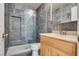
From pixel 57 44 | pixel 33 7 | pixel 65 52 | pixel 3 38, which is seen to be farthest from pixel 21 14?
pixel 65 52

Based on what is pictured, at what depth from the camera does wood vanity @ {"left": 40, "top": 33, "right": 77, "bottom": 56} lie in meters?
1.50

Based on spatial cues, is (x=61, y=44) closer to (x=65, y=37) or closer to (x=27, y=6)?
(x=65, y=37)

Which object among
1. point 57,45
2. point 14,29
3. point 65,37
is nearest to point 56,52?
point 57,45

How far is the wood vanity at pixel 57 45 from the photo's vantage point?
1503mm

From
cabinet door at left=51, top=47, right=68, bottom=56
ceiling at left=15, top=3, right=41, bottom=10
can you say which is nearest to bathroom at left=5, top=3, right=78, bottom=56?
ceiling at left=15, top=3, right=41, bottom=10


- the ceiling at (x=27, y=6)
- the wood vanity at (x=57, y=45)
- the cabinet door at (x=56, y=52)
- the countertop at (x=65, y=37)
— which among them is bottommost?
the cabinet door at (x=56, y=52)

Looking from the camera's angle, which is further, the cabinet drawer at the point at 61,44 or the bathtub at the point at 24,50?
the bathtub at the point at 24,50

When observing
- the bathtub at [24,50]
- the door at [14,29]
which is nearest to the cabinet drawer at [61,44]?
the bathtub at [24,50]

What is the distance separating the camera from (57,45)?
1.60 m

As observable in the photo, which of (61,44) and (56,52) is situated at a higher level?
(61,44)

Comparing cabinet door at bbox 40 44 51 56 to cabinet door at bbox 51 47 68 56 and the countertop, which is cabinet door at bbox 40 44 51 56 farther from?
the countertop

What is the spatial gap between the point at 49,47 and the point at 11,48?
0.49 m

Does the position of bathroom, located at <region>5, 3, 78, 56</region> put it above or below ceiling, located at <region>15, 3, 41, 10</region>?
below

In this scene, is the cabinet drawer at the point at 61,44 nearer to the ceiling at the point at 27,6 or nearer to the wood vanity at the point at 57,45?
the wood vanity at the point at 57,45
